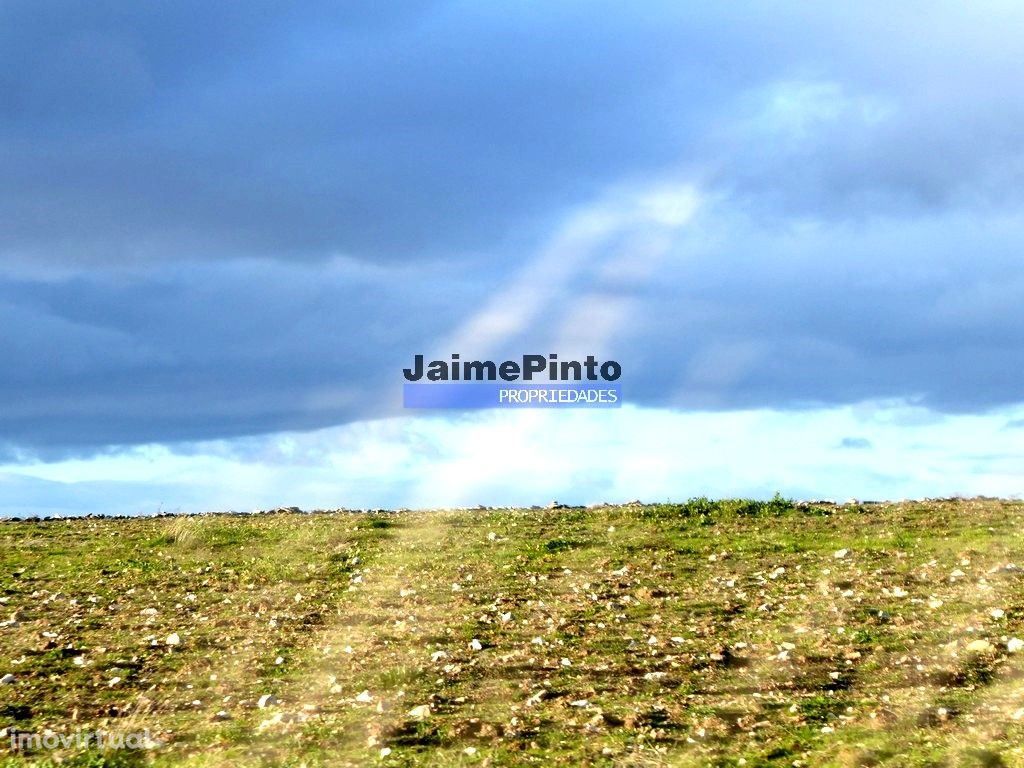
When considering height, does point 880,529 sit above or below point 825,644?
above

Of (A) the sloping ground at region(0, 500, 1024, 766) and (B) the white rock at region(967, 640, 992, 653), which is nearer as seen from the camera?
(A) the sloping ground at region(0, 500, 1024, 766)

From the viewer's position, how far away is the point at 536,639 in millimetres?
16469

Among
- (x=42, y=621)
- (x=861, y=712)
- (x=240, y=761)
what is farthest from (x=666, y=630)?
(x=42, y=621)

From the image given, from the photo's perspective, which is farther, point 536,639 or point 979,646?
point 536,639

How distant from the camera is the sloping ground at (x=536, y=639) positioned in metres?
12.5

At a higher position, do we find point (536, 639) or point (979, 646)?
point (536, 639)

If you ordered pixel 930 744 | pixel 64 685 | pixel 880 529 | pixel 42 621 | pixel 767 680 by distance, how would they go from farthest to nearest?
pixel 880 529 < pixel 42 621 < pixel 64 685 < pixel 767 680 < pixel 930 744

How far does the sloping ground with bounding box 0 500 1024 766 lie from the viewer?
12477 millimetres

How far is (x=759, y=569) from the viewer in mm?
20781

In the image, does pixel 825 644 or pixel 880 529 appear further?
pixel 880 529

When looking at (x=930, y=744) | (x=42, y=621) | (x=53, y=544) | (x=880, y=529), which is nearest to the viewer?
(x=930, y=744)

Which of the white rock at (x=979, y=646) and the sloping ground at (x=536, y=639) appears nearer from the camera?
the sloping ground at (x=536, y=639)

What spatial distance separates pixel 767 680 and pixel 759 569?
6.59 meters

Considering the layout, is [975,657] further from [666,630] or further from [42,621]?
[42,621]
